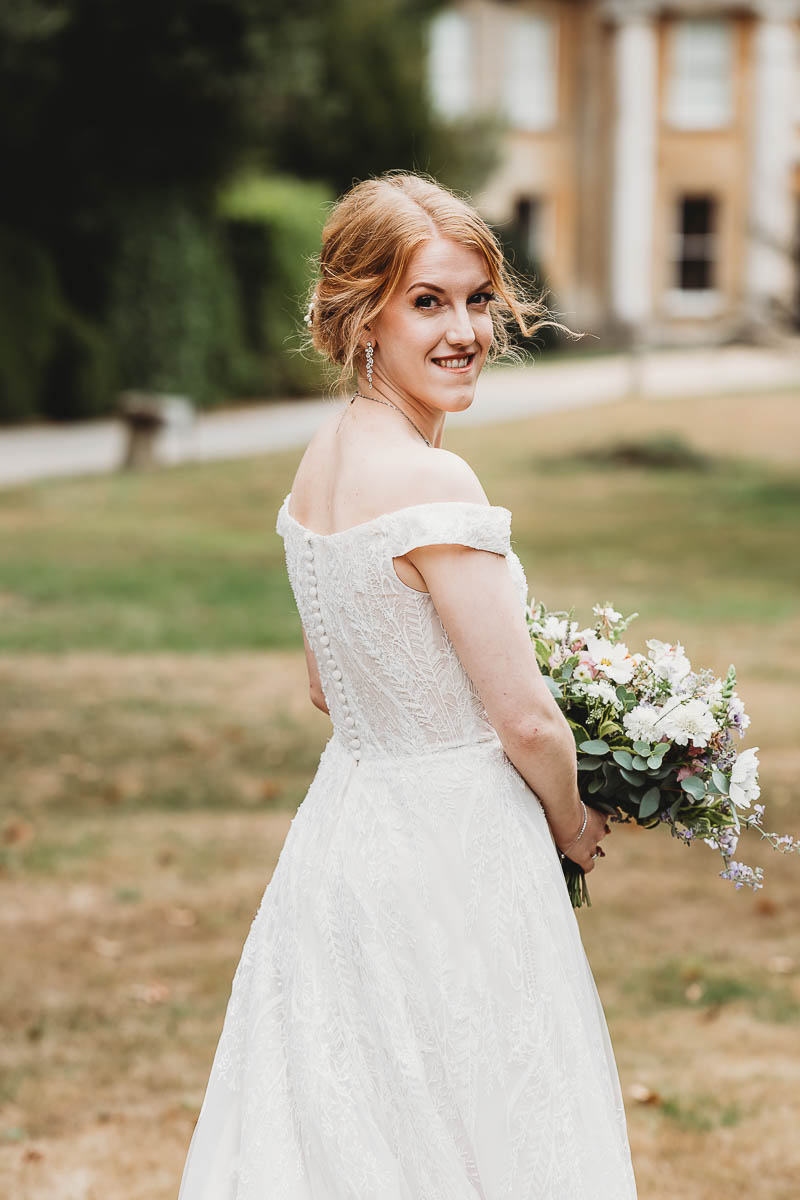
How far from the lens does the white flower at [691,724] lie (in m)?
2.51

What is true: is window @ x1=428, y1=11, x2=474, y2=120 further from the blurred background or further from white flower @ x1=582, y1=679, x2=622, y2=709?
white flower @ x1=582, y1=679, x2=622, y2=709

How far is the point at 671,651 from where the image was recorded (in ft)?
8.79

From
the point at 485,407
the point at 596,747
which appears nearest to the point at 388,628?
the point at 596,747

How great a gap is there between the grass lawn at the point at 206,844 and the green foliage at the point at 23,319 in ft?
17.3

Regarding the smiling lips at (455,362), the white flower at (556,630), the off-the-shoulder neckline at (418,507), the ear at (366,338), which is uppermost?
the ear at (366,338)

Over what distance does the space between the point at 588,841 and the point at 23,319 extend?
18.2 m

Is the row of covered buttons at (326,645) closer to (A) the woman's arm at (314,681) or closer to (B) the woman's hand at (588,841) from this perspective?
(A) the woman's arm at (314,681)

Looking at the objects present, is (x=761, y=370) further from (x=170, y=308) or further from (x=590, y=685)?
(x=590, y=685)

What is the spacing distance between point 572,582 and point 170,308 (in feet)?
37.2

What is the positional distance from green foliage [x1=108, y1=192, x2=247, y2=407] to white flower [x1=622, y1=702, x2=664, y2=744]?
19514mm

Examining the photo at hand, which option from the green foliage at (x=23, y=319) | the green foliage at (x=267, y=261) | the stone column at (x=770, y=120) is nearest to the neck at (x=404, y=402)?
the green foliage at (x=23, y=319)

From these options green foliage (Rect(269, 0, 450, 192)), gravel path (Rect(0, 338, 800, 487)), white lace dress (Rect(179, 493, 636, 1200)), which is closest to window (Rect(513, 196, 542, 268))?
gravel path (Rect(0, 338, 800, 487))

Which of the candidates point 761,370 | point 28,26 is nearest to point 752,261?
point 761,370

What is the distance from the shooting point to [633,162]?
3416 cm
